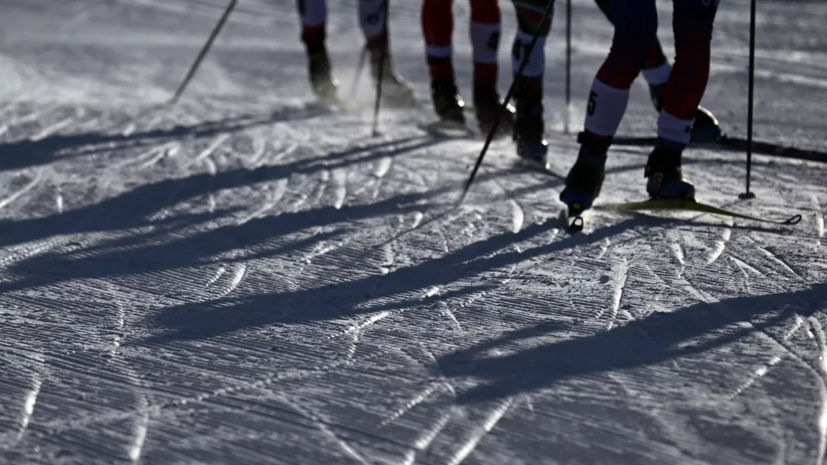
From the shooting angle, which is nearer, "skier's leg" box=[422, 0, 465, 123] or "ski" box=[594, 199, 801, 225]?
"ski" box=[594, 199, 801, 225]

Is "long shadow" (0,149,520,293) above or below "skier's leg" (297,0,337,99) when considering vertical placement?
below

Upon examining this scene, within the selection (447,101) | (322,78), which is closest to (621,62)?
(447,101)

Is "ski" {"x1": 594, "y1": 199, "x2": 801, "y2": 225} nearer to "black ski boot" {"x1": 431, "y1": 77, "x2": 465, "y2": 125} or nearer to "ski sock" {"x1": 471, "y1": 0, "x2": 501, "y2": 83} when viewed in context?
"ski sock" {"x1": 471, "y1": 0, "x2": 501, "y2": 83}

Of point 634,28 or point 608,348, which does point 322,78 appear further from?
point 608,348

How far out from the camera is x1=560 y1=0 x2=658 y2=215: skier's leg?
407 centimetres

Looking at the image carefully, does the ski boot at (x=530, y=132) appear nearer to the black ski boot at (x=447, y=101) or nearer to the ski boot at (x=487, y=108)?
the ski boot at (x=487, y=108)

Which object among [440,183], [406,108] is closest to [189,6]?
[406,108]

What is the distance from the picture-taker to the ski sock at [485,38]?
6.33 metres

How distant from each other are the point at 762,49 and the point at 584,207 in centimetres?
603

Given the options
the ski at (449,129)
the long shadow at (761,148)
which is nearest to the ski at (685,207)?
the long shadow at (761,148)

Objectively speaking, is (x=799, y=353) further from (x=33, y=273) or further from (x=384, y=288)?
(x=33, y=273)

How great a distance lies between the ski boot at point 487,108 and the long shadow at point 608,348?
3.18 meters

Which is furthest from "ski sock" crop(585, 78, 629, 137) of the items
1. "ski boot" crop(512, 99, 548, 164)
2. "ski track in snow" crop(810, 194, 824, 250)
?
"ski boot" crop(512, 99, 548, 164)

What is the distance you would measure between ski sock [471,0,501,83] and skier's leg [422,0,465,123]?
0.32m
